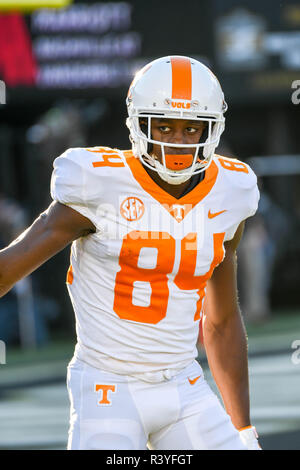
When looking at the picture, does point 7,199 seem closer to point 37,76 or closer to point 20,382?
point 37,76

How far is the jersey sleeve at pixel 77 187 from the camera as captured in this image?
357cm

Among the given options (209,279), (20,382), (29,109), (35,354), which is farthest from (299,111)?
(209,279)

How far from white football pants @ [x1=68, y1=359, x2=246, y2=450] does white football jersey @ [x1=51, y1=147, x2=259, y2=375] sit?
0.19 ft

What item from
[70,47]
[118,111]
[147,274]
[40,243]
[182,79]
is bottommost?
[147,274]

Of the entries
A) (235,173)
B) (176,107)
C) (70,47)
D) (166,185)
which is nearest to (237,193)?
(235,173)

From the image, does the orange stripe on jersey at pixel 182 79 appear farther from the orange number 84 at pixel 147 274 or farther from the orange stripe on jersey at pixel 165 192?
the orange number 84 at pixel 147 274

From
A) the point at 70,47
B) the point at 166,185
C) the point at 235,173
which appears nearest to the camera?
the point at 166,185

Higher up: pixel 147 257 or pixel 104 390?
pixel 147 257

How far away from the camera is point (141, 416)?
352 centimetres

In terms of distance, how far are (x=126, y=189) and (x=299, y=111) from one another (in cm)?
1082

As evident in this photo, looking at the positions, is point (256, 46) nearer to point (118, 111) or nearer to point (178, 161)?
point (118, 111)

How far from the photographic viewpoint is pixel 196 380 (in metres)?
3.69

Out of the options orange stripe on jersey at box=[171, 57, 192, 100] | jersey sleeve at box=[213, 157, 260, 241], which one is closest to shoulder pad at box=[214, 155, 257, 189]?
jersey sleeve at box=[213, 157, 260, 241]

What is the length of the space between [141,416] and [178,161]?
0.86m
